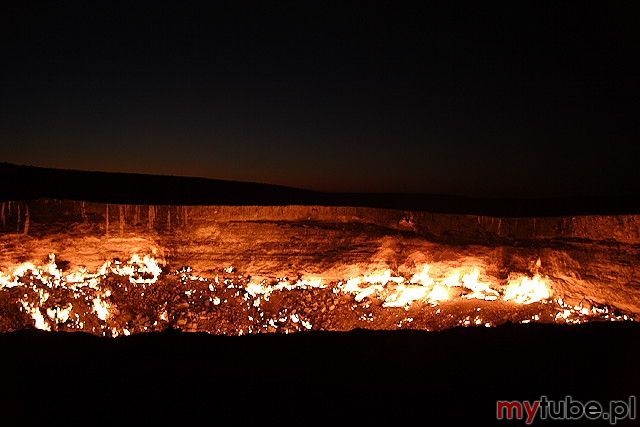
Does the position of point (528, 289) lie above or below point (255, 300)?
above

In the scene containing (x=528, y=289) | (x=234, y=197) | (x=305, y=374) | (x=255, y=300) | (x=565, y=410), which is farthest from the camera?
(x=234, y=197)

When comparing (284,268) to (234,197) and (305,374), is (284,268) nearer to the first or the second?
(234,197)

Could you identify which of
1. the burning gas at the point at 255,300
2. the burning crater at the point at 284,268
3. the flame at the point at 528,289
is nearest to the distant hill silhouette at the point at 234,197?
the burning crater at the point at 284,268

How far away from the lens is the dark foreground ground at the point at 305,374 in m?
2.46

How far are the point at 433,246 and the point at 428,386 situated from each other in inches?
244

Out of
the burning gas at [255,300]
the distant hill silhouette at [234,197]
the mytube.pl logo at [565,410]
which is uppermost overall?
the distant hill silhouette at [234,197]

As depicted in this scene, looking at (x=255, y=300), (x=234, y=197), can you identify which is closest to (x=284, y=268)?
(x=255, y=300)

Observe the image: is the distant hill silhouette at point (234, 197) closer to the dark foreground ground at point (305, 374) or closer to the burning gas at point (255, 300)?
the burning gas at point (255, 300)

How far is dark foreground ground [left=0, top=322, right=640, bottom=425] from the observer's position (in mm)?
2465

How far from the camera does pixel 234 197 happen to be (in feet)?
36.2

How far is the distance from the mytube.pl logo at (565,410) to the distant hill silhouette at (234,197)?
6.48m

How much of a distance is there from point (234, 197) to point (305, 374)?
8559 mm

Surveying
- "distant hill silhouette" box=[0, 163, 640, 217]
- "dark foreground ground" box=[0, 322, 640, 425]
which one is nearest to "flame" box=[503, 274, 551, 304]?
"distant hill silhouette" box=[0, 163, 640, 217]

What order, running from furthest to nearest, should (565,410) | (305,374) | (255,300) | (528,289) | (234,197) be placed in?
(234,197) < (255,300) < (528,289) < (305,374) < (565,410)
